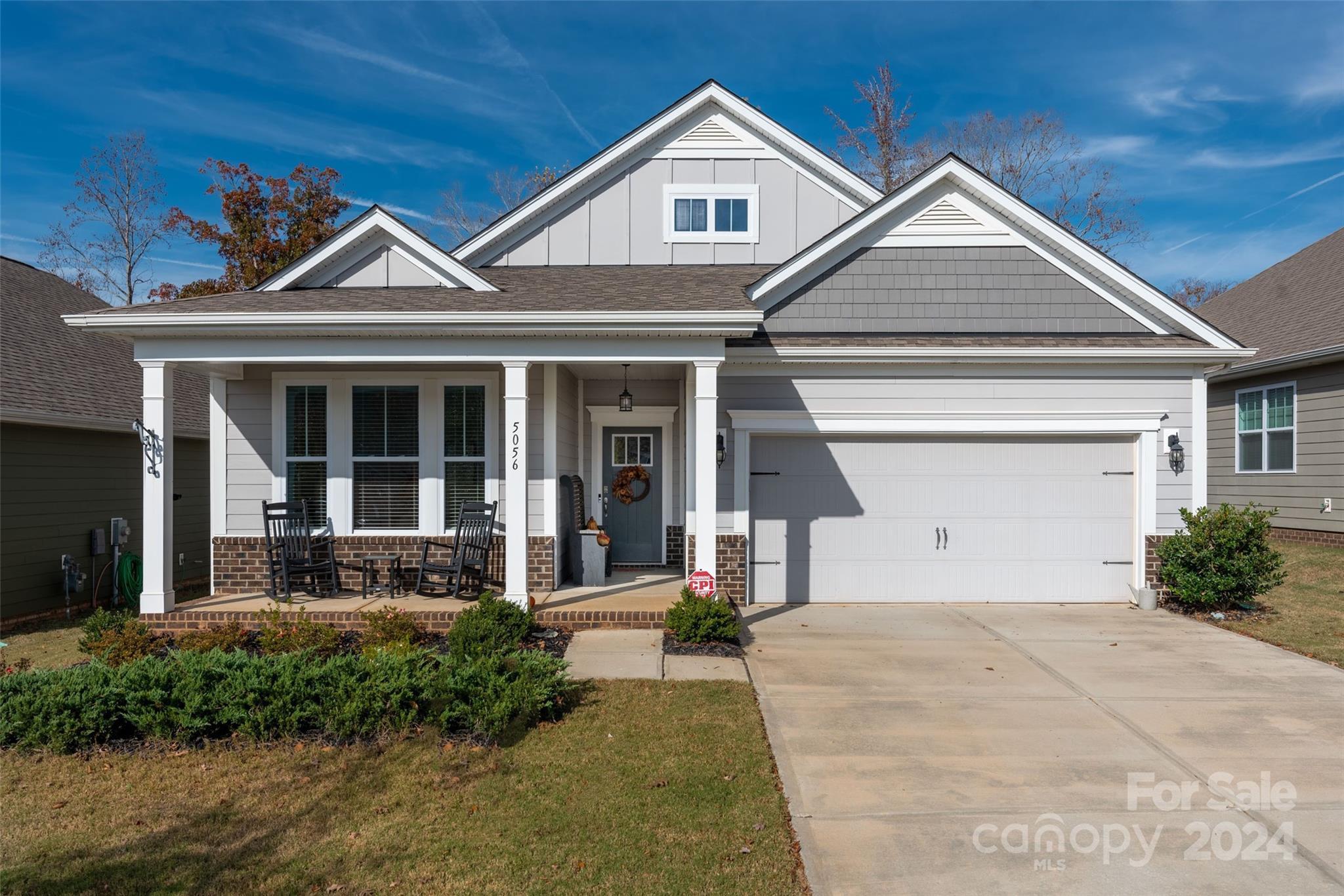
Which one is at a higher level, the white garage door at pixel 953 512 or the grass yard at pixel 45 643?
the white garage door at pixel 953 512

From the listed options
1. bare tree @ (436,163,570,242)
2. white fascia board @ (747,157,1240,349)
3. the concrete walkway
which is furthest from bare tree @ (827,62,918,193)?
the concrete walkway

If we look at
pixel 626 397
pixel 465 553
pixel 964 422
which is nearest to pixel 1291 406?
pixel 964 422

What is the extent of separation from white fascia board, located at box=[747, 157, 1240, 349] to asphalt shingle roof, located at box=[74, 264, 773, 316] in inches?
19.7

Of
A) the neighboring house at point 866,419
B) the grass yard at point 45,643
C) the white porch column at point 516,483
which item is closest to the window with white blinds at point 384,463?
the neighboring house at point 866,419

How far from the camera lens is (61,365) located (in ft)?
37.7

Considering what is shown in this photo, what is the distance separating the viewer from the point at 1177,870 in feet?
12.0

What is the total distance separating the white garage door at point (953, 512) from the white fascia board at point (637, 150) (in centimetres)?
395

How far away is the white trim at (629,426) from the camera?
11.3 meters

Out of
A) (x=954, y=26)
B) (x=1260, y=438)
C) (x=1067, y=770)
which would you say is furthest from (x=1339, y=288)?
(x=1067, y=770)

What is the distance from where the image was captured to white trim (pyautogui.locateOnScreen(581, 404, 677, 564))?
11.3 meters

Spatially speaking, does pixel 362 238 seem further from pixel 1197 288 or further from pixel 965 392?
pixel 1197 288

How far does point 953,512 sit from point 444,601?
5.93m

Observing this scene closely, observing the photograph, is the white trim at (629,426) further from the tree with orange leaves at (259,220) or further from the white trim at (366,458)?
the tree with orange leaves at (259,220)

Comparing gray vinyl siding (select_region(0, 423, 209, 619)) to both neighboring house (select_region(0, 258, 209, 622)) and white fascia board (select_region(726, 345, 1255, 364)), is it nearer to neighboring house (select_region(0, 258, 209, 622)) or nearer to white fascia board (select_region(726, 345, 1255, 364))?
neighboring house (select_region(0, 258, 209, 622))
